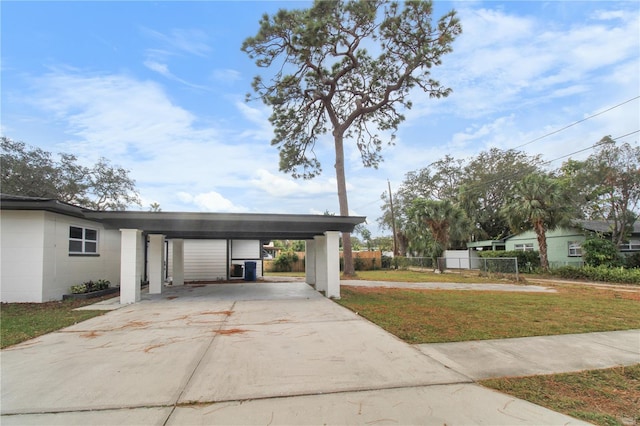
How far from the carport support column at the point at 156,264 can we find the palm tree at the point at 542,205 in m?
20.1

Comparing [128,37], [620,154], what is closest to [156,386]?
[128,37]

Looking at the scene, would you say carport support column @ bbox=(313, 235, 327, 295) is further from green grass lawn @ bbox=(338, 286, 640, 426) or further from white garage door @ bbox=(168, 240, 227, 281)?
white garage door @ bbox=(168, 240, 227, 281)

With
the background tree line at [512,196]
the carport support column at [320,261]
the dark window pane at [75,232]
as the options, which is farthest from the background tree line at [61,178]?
the background tree line at [512,196]

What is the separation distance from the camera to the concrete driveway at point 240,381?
2904 mm

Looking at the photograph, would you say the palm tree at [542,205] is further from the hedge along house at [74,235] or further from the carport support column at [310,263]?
the hedge along house at [74,235]

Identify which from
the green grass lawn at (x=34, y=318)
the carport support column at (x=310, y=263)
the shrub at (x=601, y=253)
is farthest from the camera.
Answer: the shrub at (x=601, y=253)

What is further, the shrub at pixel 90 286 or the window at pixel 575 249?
the window at pixel 575 249

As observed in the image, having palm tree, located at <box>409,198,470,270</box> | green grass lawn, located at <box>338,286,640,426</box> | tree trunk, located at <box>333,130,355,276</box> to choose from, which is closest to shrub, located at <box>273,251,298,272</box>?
tree trunk, located at <box>333,130,355,276</box>

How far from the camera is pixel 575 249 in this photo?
22750 mm

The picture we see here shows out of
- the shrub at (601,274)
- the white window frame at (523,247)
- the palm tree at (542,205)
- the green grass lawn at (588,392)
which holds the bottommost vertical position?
the shrub at (601,274)

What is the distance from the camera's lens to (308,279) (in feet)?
51.8

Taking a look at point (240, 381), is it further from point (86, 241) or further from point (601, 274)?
point (601, 274)

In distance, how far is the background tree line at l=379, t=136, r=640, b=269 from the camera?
19.8 metres

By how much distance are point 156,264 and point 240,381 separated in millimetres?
10213
